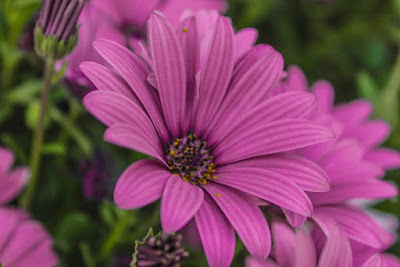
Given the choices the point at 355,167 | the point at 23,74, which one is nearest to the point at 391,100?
the point at 355,167

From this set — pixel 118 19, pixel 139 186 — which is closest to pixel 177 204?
Result: pixel 139 186

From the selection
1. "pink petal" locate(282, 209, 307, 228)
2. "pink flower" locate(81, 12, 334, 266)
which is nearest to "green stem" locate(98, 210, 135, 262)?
"pink flower" locate(81, 12, 334, 266)

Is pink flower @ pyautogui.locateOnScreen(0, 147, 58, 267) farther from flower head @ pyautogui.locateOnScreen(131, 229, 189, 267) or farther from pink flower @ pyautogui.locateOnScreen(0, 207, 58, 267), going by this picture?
flower head @ pyautogui.locateOnScreen(131, 229, 189, 267)

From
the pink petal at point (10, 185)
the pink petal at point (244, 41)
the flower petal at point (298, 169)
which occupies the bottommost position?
the pink petal at point (10, 185)


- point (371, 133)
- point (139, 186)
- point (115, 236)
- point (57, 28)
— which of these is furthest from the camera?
point (371, 133)

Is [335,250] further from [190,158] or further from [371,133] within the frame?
[371,133]

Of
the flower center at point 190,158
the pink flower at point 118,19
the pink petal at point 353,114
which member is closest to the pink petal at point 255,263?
the flower center at point 190,158

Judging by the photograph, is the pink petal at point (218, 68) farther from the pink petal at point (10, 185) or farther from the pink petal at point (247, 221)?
the pink petal at point (10, 185)
